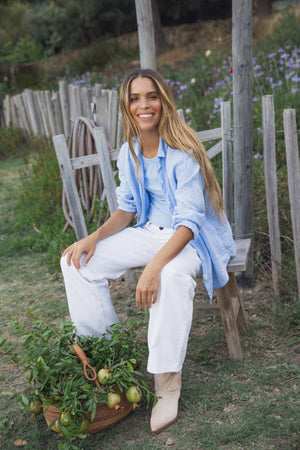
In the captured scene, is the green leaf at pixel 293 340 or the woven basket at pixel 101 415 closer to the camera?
the woven basket at pixel 101 415

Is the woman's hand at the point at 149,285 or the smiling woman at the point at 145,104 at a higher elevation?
the smiling woman at the point at 145,104

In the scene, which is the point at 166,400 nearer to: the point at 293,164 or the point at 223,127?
the point at 293,164

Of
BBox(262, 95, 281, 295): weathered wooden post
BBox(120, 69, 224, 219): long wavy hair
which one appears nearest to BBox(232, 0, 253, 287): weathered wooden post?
BBox(262, 95, 281, 295): weathered wooden post

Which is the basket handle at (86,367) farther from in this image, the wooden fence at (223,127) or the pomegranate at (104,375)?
the wooden fence at (223,127)

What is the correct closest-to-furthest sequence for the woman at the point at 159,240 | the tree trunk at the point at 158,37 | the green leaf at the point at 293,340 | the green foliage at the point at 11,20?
the woman at the point at 159,240
the green leaf at the point at 293,340
the tree trunk at the point at 158,37
the green foliage at the point at 11,20

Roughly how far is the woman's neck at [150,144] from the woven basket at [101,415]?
1.33 metres

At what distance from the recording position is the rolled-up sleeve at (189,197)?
7.94 feet

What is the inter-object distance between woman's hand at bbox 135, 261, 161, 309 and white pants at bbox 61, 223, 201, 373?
0.03 m

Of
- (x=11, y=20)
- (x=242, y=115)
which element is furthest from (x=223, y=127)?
(x=11, y=20)

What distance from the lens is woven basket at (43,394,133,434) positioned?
2.30 m

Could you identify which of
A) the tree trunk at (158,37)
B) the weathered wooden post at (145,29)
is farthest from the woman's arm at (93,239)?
the tree trunk at (158,37)

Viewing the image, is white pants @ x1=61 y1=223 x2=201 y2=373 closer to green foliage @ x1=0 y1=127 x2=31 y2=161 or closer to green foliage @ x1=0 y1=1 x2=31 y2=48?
green foliage @ x1=0 y1=127 x2=31 y2=161

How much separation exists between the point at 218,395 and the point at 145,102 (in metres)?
1.65

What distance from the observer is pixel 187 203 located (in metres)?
2.45
